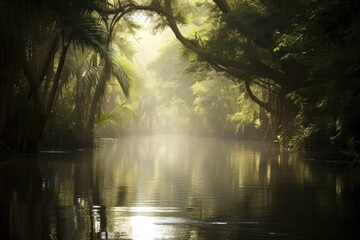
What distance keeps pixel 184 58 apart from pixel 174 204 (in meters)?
31.5

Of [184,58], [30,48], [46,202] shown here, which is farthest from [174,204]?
[184,58]

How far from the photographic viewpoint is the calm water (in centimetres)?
823

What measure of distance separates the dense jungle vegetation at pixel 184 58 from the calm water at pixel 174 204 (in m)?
3.88

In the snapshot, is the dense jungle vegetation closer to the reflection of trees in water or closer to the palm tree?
the palm tree

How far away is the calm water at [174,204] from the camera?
8.23 meters

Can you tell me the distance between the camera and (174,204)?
437 inches

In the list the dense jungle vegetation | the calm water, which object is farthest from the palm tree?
the calm water

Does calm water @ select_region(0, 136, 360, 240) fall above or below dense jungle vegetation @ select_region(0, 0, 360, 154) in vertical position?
below

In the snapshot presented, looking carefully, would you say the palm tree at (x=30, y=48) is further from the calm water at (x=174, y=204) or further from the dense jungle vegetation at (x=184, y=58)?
the calm water at (x=174, y=204)

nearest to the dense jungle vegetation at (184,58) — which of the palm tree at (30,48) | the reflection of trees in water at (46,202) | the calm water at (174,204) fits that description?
the palm tree at (30,48)

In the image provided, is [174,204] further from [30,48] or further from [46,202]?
[30,48]

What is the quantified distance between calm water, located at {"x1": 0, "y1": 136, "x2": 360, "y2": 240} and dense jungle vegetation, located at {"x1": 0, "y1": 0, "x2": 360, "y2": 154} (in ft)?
12.7

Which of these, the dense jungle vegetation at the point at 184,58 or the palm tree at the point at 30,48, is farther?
the palm tree at the point at 30,48

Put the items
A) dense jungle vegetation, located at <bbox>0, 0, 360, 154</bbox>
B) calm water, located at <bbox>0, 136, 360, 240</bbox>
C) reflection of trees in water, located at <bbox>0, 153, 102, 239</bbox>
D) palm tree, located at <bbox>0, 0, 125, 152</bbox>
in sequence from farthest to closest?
palm tree, located at <bbox>0, 0, 125, 152</bbox> < dense jungle vegetation, located at <bbox>0, 0, 360, 154</bbox> < calm water, located at <bbox>0, 136, 360, 240</bbox> < reflection of trees in water, located at <bbox>0, 153, 102, 239</bbox>
